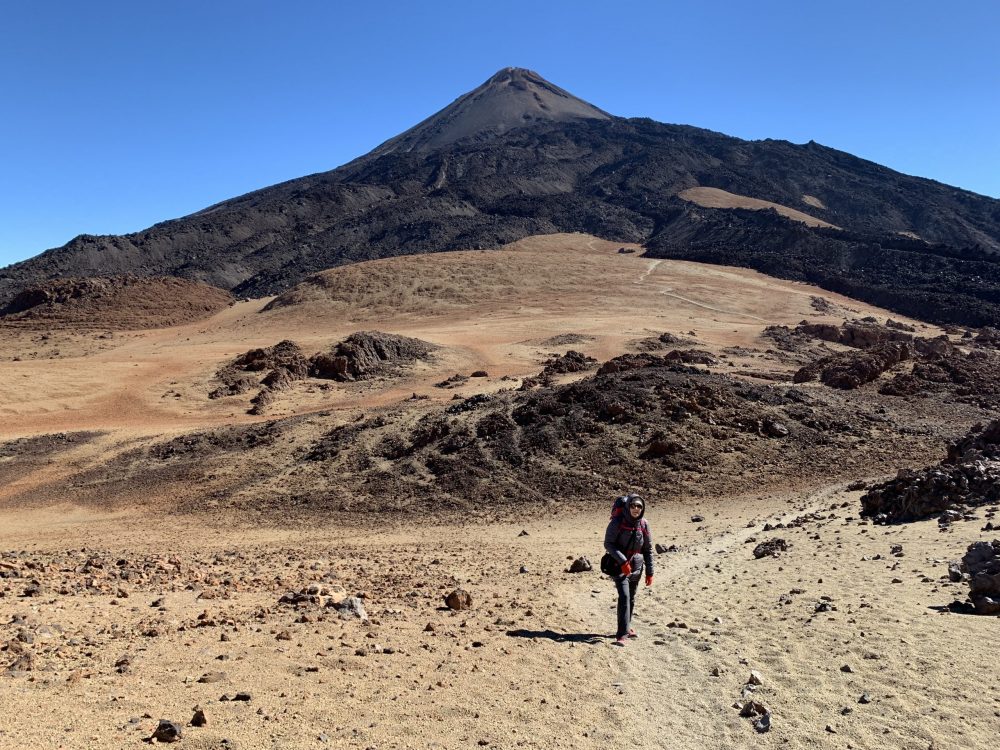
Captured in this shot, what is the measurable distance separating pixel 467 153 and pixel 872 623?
11253 cm

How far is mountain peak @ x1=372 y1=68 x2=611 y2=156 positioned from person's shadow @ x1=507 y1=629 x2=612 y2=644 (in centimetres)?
13240

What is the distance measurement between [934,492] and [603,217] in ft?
257

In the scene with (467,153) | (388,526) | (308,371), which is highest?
(467,153)

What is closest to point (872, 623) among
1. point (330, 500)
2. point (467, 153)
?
point (330, 500)

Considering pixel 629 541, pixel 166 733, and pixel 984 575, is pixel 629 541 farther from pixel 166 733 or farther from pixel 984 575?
pixel 166 733

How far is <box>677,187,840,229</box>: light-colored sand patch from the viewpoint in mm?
91375

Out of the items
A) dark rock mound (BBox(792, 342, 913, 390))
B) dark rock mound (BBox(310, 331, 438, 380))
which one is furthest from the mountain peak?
dark rock mound (BBox(792, 342, 913, 390))

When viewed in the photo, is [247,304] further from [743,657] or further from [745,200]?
[745,200]

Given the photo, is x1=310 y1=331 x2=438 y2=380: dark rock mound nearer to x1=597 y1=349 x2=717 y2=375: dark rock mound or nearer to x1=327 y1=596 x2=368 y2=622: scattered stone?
x1=597 y1=349 x2=717 y2=375: dark rock mound

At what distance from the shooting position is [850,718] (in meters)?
4.56

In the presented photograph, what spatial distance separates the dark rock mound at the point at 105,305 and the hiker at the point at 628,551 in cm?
4537

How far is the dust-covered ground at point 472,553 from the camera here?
461 cm

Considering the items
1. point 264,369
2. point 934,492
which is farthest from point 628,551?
point 264,369

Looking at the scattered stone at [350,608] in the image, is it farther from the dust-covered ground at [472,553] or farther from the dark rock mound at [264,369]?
the dark rock mound at [264,369]
